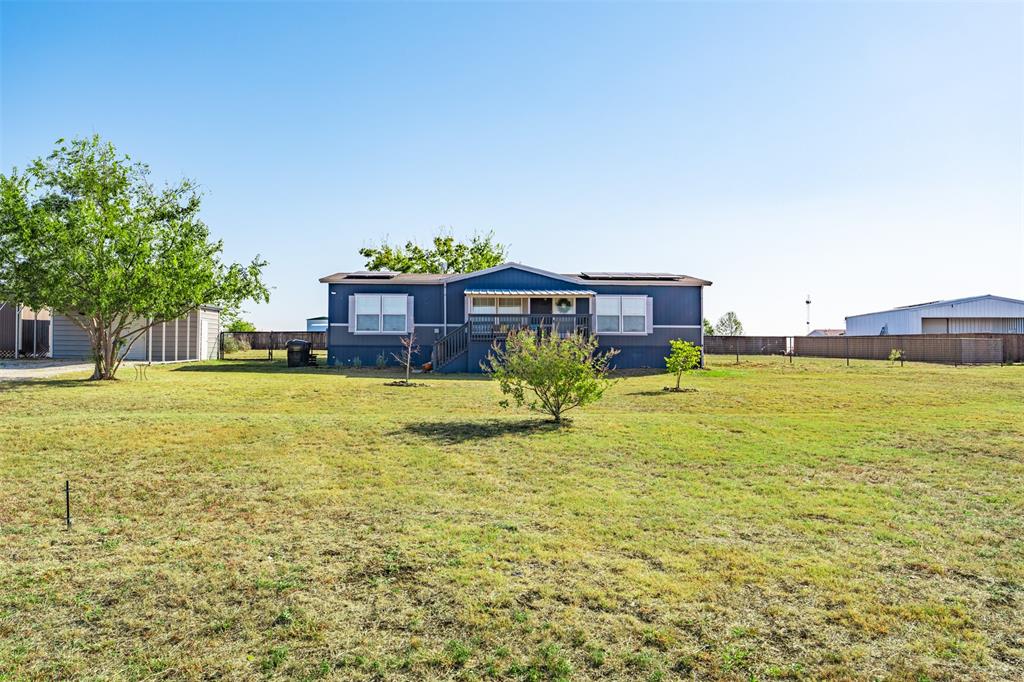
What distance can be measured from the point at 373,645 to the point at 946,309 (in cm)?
4751

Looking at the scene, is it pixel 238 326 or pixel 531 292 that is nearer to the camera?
pixel 531 292

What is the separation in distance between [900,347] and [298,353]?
29.7 meters

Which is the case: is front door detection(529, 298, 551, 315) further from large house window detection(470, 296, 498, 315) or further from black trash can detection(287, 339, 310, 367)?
black trash can detection(287, 339, 310, 367)

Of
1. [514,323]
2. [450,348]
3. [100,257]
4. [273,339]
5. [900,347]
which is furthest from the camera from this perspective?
[273,339]

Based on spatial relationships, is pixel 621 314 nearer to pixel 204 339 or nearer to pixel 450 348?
pixel 450 348

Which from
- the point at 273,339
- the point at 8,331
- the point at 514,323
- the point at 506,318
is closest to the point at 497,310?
the point at 506,318

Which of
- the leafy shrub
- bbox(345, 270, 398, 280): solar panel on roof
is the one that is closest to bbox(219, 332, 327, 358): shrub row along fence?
the leafy shrub

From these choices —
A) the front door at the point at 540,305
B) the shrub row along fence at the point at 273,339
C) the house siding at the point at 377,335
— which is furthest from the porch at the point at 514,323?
the shrub row along fence at the point at 273,339

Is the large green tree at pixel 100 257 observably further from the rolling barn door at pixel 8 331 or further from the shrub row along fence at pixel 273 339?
the shrub row along fence at pixel 273 339

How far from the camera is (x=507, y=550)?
525 cm

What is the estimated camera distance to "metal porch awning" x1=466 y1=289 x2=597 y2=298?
23.9m

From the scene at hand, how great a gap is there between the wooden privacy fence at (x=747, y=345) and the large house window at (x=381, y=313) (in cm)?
2515

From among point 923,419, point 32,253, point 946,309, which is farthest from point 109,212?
point 946,309

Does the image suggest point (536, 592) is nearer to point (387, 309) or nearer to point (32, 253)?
point (32, 253)
